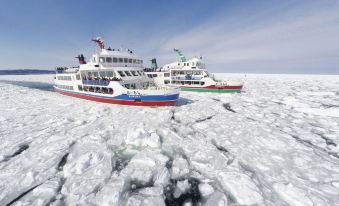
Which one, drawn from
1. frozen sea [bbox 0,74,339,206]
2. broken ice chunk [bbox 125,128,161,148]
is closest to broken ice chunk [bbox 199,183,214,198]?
frozen sea [bbox 0,74,339,206]

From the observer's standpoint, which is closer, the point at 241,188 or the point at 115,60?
the point at 241,188

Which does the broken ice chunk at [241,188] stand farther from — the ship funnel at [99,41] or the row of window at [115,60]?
the ship funnel at [99,41]

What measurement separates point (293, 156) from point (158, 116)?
297 inches

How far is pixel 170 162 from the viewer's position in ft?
20.3

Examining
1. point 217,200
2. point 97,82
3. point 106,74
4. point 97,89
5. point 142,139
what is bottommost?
point 217,200

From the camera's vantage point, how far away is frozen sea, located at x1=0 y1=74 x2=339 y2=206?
4543 millimetres

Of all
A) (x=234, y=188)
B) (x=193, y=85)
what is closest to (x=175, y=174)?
(x=234, y=188)

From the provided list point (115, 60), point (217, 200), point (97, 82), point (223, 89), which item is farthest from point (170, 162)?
point (223, 89)

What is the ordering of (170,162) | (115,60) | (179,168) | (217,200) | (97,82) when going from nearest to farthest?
(217,200)
(179,168)
(170,162)
(97,82)
(115,60)

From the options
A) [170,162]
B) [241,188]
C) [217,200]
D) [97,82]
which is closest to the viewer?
[217,200]

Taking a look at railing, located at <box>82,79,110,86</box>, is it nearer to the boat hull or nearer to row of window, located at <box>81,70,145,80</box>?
row of window, located at <box>81,70,145,80</box>

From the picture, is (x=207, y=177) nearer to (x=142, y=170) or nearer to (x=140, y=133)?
(x=142, y=170)

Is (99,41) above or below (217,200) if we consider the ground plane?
above

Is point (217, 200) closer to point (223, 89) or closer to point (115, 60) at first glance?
point (115, 60)
